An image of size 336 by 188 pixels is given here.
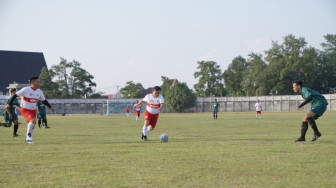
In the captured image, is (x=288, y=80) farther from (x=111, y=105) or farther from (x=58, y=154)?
(x=58, y=154)

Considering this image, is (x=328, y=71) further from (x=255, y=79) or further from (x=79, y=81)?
(x=79, y=81)

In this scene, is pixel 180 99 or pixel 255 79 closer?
pixel 180 99

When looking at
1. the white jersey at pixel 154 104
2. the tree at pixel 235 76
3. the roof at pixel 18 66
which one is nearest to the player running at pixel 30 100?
the white jersey at pixel 154 104

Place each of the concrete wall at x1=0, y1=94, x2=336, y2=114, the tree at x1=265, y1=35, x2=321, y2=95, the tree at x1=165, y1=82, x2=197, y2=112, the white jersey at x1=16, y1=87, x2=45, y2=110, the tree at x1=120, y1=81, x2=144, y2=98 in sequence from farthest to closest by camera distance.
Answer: the tree at x1=120, y1=81, x2=144, y2=98 → the tree at x1=265, y1=35, x2=321, y2=95 → the tree at x1=165, y1=82, x2=197, y2=112 → the concrete wall at x1=0, y1=94, x2=336, y2=114 → the white jersey at x1=16, y1=87, x2=45, y2=110

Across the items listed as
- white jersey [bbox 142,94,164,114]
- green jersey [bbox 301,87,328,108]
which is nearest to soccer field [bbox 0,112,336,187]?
green jersey [bbox 301,87,328,108]

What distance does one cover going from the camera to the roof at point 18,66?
93.7 meters

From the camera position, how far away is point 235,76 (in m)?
108

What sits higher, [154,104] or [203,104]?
[203,104]

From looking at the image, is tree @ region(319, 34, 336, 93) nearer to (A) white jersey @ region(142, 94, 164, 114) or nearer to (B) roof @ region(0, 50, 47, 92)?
(B) roof @ region(0, 50, 47, 92)

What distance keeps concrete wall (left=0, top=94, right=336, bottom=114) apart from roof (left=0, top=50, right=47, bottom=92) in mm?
20797

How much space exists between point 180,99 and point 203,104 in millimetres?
7195

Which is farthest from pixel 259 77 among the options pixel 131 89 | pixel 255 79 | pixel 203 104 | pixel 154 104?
pixel 154 104

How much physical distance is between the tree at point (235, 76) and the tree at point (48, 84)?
41574mm

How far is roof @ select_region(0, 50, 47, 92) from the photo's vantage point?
93688 mm
